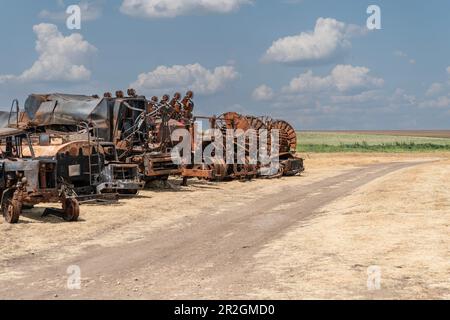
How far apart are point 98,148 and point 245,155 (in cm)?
1200

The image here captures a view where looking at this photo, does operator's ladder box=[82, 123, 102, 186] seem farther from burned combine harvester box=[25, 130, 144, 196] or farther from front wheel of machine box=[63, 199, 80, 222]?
front wheel of machine box=[63, 199, 80, 222]

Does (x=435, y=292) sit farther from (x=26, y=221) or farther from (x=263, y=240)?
(x=26, y=221)

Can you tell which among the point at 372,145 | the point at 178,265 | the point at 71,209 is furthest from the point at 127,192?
the point at 372,145

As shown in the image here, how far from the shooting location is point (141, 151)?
22.6 m

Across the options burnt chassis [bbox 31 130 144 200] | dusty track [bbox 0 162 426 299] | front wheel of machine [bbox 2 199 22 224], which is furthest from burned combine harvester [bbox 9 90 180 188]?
front wheel of machine [bbox 2 199 22 224]

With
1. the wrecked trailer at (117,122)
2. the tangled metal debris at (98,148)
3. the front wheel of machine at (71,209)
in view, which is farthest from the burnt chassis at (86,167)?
the wrecked trailer at (117,122)

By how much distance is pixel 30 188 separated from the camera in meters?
13.6

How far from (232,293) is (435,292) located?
8.53ft

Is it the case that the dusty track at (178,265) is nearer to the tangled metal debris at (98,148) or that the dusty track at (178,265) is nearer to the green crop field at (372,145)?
the tangled metal debris at (98,148)

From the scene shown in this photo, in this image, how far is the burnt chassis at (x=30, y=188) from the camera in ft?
43.7

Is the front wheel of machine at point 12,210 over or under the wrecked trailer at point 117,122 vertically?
under

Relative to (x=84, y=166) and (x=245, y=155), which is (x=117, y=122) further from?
(x=245, y=155)

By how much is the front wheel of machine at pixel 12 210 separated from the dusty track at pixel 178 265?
3121 millimetres
